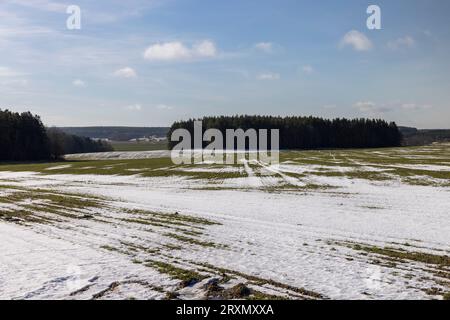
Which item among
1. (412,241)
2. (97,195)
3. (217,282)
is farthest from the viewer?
(97,195)

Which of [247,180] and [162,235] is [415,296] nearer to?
[162,235]

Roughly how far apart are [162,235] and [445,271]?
11.6m

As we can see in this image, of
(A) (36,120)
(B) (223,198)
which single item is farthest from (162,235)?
(A) (36,120)

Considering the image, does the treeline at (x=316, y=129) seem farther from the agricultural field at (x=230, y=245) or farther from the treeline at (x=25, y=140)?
the agricultural field at (x=230, y=245)

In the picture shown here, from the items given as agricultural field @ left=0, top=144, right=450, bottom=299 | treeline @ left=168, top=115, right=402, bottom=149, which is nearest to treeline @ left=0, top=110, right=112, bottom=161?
treeline @ left=168, top=115, right=402, bottom=149

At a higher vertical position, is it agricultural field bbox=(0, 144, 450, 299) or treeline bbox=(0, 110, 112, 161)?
treeline bbox=(0, 110, 112, 161)

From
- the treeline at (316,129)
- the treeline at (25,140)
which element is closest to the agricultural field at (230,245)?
the treeline at (25,140)

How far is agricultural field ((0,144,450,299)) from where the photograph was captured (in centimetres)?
1154

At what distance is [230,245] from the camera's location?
1688cm

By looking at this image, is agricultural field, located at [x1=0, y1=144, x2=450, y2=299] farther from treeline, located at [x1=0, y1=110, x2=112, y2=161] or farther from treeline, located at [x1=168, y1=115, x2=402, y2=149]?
treeline, located at [x1=168, y1=115, x2=402, y2=149]

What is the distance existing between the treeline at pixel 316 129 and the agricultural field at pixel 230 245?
12843 centimetres

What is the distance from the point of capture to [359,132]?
176m

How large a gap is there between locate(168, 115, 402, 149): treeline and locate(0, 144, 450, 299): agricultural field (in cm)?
12843

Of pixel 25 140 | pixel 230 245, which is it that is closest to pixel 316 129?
pixel 25 140
